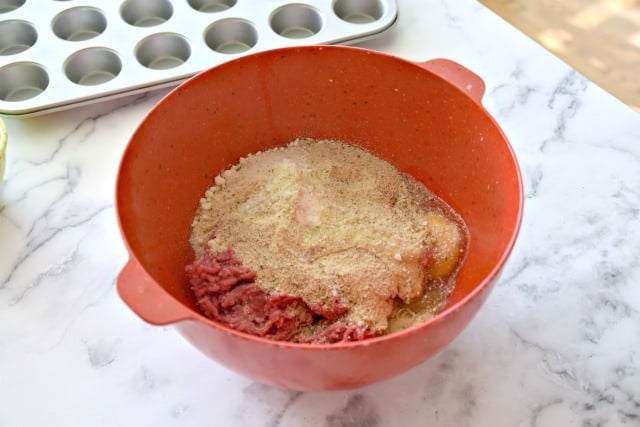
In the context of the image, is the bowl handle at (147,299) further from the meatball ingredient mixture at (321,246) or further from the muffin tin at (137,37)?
the muffin tin at (137,37)

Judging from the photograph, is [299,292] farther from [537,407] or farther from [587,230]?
[587,230]

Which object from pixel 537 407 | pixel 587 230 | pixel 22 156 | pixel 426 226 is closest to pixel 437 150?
pixel 426 226

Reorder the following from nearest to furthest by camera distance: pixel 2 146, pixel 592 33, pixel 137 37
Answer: pixel 2 146 → pixel 137 37 → pixel 592 33

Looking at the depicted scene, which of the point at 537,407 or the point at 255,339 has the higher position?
the point at 255,339

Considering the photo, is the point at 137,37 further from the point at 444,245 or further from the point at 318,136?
the point at 444,245

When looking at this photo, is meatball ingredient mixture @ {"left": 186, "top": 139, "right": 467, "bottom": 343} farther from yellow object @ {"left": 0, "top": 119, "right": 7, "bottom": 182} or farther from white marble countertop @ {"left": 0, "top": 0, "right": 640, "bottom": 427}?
yellow object @ {"left": 0, "top": 119, "right": 7, "bottom": 182}

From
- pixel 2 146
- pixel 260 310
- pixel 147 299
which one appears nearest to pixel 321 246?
pixel 260 310

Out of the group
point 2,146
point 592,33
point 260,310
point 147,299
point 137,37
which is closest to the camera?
point 147,299

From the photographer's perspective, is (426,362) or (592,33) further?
(592,33)
